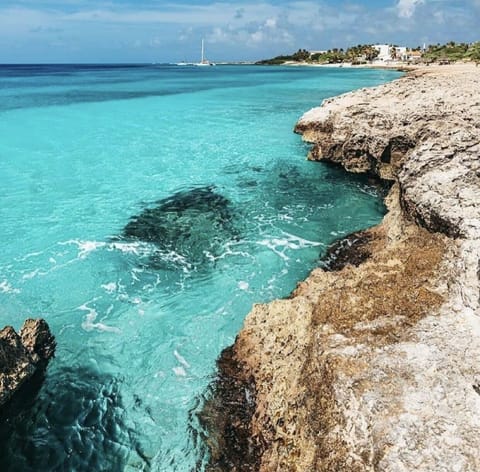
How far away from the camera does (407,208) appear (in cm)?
1153

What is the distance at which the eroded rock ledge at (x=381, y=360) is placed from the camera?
16.8ft

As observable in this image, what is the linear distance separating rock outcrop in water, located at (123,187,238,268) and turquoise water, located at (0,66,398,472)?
0.24 feet

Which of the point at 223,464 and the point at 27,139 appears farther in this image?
the point at 27,139

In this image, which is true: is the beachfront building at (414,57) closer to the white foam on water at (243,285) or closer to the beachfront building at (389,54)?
the beachfront building at (389,54)

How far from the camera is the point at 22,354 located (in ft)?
27.8

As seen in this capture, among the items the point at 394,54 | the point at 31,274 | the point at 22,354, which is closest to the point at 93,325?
the point at 22,354

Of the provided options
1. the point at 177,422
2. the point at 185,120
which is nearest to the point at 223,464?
the point at 177,422

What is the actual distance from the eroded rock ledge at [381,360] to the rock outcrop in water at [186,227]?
218 inches

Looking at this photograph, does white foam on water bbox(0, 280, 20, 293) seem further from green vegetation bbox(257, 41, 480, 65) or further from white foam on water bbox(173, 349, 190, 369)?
green vegetation bbox(257, 41, 480, 65)

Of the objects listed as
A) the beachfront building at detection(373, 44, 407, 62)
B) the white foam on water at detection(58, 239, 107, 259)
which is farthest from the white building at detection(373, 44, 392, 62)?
the white foam on water at detection(58, 239, 107, 259)

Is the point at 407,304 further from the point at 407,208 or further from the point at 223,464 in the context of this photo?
the point at 407,208

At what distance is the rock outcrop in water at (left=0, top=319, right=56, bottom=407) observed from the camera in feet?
26.0

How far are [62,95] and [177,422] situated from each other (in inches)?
2666

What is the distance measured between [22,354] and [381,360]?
6607mm
